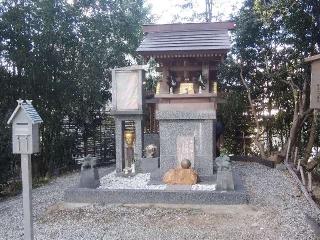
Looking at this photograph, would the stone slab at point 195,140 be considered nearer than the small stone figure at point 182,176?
No

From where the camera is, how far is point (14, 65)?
11.2 m

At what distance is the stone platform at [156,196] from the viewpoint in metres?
7.42

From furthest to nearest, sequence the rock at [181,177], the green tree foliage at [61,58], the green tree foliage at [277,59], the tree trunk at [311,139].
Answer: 1. the tree trunk at [311,139]
2. the green tree foliage at [277,59]
3. the green tree foliage at [61,58]
4. the rock at [181,177]

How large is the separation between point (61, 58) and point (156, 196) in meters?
6.58

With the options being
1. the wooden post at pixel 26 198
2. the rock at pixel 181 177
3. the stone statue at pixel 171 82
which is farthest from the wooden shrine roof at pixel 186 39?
the wooden post at pixel 26 198

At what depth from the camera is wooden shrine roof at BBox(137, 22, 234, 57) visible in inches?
360

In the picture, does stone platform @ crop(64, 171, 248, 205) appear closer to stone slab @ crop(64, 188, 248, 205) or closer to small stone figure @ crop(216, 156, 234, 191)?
stone slab @ crop(64, 188, 248, 205)

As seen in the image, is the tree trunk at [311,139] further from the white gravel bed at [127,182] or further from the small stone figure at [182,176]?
the white gravel bed at [127,182]

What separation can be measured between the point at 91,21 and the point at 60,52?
1625 mm

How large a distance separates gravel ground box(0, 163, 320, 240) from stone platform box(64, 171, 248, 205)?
7.9 inches

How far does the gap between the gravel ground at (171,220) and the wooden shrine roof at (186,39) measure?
3839 mm

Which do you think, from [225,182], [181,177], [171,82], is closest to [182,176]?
[181,177]

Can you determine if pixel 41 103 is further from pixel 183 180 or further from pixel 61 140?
pixel 183 180

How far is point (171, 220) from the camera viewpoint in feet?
21.3
